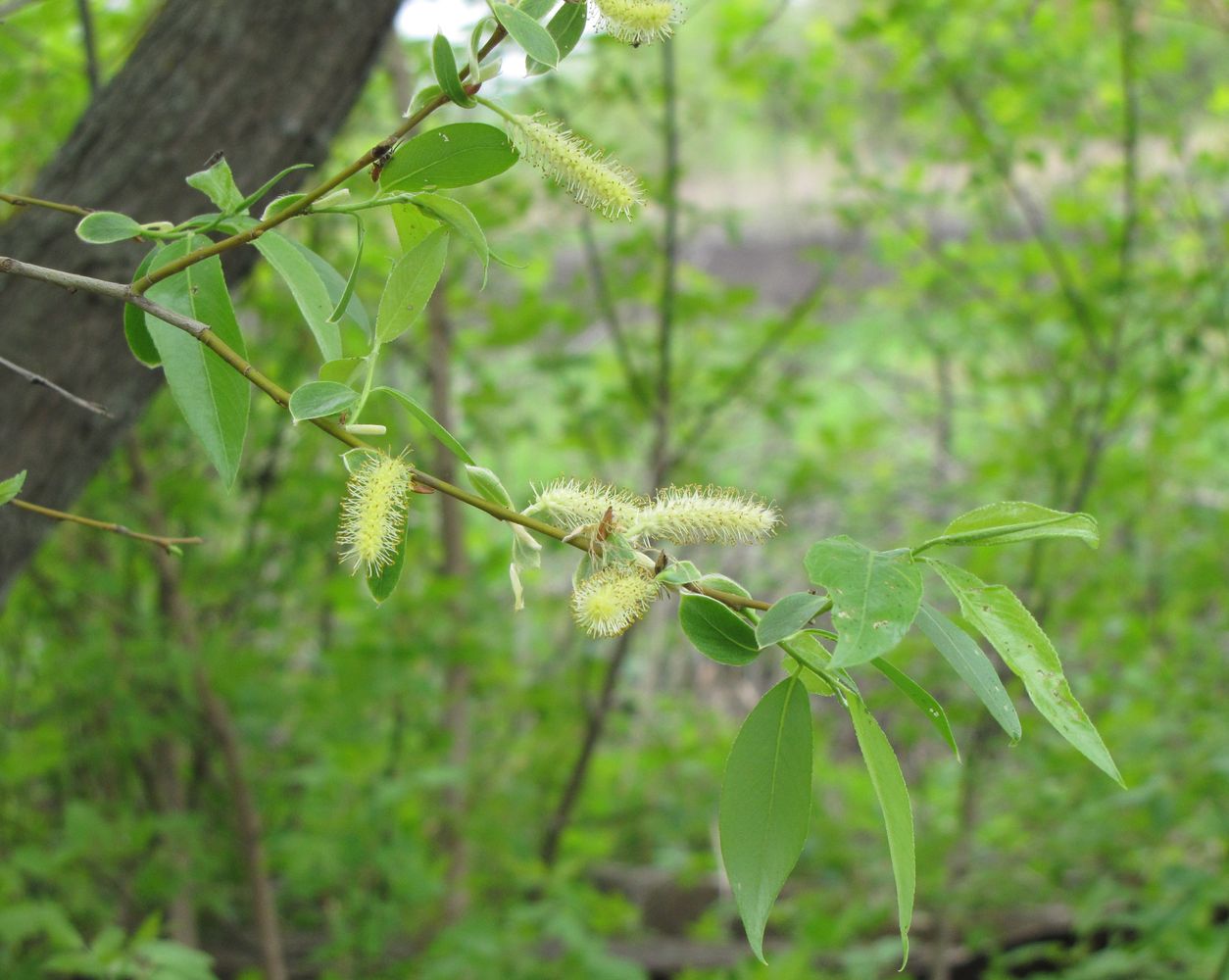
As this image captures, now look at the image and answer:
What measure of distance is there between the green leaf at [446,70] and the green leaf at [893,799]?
371mm

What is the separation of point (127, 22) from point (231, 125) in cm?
133

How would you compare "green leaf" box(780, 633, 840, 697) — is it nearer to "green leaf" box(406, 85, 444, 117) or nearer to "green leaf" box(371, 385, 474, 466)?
"green leaf" box(371, 385, 474, 466)

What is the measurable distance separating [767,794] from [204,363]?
0.42 meters

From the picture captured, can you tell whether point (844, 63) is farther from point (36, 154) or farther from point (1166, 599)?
point (36, 154)

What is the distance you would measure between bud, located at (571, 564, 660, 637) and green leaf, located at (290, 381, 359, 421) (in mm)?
156

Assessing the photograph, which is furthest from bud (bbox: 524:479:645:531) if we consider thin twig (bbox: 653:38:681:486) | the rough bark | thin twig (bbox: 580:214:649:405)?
thin twig (bbox: 580:214:649:405)

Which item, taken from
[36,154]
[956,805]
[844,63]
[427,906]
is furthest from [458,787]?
[844,63]

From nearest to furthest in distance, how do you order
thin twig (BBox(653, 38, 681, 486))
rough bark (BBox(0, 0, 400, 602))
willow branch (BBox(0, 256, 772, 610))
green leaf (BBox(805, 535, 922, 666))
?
green leaf (BBox(805, 535, 922, 666)), willow branch (BBox(0, 256, 772, 610)), rough bark (BBox(0, 0, 400, 602)), thin twig (BBox(653, 38, 681, 486))

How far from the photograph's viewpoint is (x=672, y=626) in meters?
4.00

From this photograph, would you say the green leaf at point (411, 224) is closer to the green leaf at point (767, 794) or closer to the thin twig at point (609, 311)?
the green leaf at point (767, 794)

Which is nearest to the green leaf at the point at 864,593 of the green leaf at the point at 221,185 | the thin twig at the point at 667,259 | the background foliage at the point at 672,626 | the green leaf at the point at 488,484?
the green leaf at the point at 488,484

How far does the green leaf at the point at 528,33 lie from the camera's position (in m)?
0.59

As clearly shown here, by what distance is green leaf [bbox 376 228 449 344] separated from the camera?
0.65m

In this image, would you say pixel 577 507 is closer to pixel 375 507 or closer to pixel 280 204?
pixel 375 507
